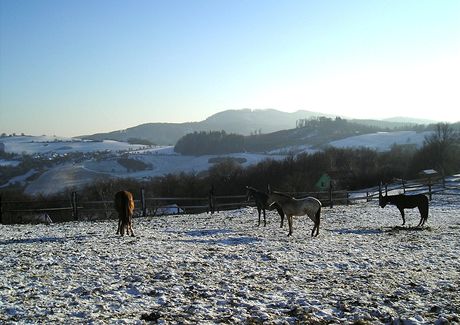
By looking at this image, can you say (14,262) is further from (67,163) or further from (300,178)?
(67,163)

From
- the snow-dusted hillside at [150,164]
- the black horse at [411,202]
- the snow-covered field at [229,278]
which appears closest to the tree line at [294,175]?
the snow-dusted hillside at [150,164]

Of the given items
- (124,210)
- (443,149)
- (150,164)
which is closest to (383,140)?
(443,149)

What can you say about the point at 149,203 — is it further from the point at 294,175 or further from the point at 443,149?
the point at 443,149

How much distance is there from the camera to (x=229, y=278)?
9.21 metres

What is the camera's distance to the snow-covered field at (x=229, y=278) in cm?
694

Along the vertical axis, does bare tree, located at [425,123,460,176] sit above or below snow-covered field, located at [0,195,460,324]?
above

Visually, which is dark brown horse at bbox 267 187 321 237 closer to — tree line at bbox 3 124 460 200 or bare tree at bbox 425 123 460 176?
tree line at bbox 3 124 460 200

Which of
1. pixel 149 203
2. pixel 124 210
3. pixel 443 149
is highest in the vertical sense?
pixel 443 149

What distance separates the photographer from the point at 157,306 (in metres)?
7.20

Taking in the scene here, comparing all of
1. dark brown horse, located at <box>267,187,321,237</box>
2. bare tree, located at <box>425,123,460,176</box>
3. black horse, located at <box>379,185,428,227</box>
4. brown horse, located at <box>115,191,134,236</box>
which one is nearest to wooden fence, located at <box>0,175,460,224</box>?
brown horse, located at <box>115,191,134,236</box>

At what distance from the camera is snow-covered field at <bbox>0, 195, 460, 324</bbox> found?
694 centimetres

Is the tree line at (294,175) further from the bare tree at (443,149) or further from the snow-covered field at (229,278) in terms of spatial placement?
the snow-covered field at (229,278)

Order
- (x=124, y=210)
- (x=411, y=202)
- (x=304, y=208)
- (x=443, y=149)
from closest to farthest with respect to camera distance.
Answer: (x=124, y=210)
(x=304, y=208)
(x=411, y=202)
(x=443, y=149)

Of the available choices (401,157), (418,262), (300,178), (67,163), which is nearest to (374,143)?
(401,157)
